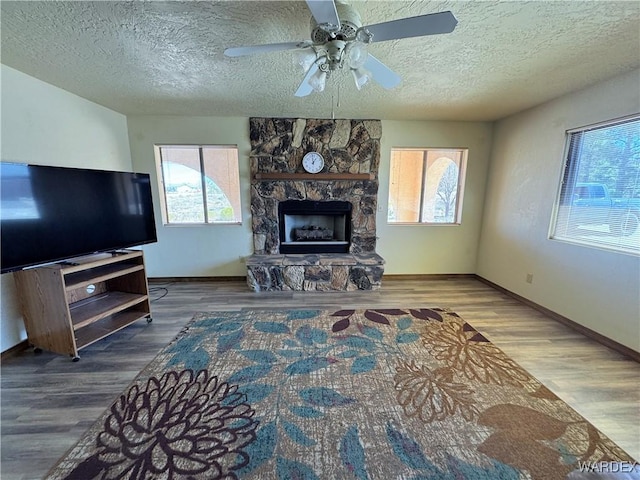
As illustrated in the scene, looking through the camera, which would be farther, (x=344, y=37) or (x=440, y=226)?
(x=440, y=226)

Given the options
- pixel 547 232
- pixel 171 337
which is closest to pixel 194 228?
pixel 171 337

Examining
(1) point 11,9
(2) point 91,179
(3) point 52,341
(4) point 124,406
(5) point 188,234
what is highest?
(1) point 11,9

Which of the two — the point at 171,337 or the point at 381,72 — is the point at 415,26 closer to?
the point at 381,72

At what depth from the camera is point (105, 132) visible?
126 inches

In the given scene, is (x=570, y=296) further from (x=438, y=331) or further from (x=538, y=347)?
(x=438, y=331)

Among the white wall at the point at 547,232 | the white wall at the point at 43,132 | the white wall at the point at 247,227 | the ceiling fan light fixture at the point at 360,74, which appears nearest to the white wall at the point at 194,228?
the white wall at the point at 247,227

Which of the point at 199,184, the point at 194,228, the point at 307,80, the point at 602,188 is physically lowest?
the point at 194,228

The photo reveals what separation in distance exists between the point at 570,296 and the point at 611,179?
1.21 m

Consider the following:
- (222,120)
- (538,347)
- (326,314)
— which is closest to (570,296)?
(538,347)

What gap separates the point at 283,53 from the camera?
1.90m

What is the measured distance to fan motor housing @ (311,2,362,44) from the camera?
53.4 inches

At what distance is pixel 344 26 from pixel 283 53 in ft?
2.37

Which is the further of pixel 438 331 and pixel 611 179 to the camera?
pixel 438 331

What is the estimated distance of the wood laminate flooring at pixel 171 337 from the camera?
1448 millimetres
